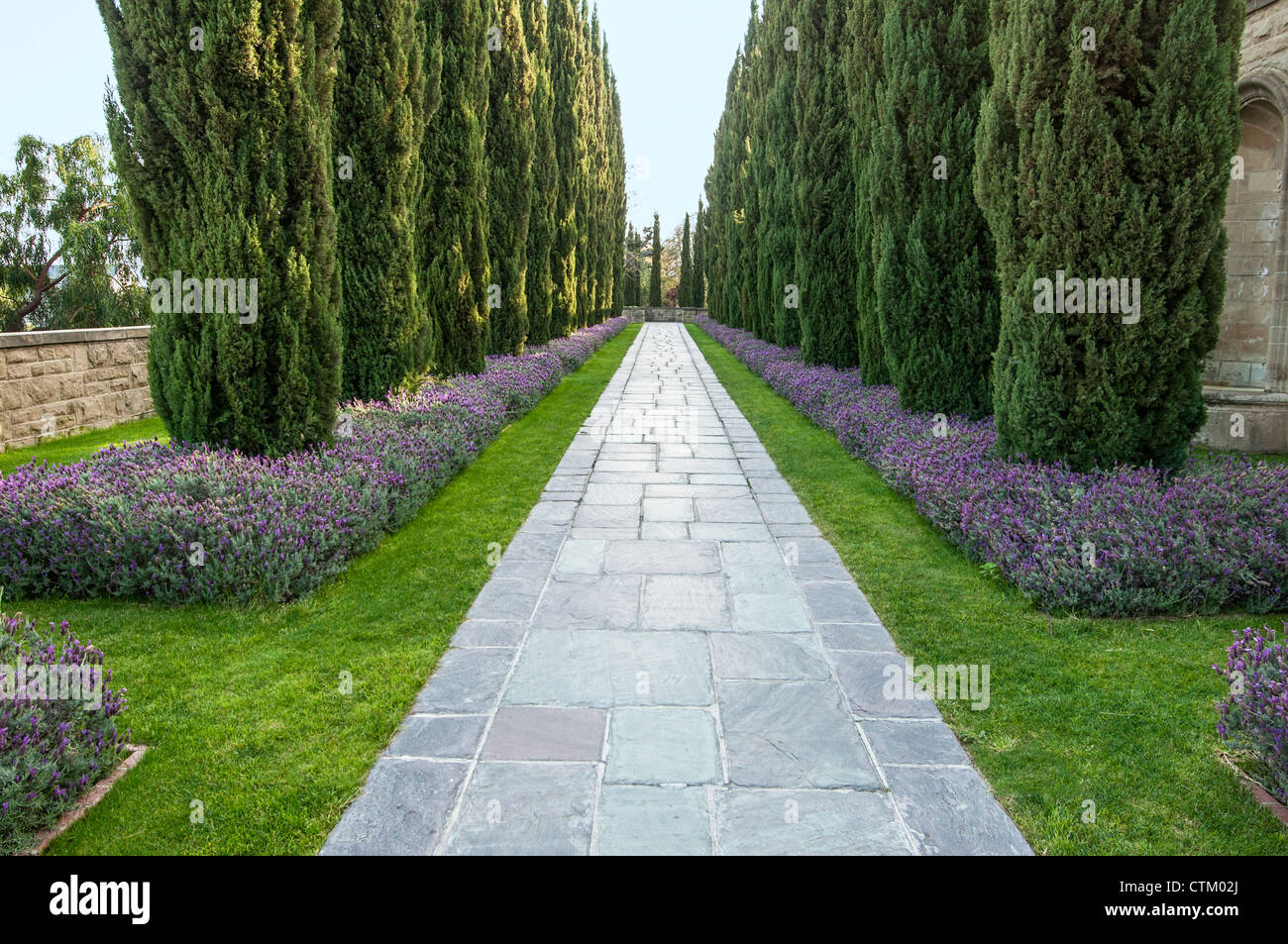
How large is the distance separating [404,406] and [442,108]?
484cm

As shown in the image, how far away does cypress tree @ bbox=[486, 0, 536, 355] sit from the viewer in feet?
42.9

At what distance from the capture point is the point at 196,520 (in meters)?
4.29

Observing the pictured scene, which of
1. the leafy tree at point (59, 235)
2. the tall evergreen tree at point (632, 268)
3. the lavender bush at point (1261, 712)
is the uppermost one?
the tall evergreen tree at point (632, 268)

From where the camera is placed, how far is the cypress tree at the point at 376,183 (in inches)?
304

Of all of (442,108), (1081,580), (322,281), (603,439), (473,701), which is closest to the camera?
(473,701)

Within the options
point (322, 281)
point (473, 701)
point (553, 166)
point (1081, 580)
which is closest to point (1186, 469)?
point (1081, 580)

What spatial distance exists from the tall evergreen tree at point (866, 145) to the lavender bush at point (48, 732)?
321 inches

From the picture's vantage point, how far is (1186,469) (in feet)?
17.4

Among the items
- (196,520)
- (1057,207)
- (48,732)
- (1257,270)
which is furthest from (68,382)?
(1257,270)

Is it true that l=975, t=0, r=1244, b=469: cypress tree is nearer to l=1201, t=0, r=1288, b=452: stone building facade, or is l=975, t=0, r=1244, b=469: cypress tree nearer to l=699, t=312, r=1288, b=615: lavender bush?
l=699, t=312, r=1288, b=615: lavender bush

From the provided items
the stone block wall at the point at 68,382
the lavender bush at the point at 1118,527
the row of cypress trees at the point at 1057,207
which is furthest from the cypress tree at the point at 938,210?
the stone block wall at the point at 68,382

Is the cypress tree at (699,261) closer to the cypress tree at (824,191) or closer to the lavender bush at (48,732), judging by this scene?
the cypress tree at (824,191)
